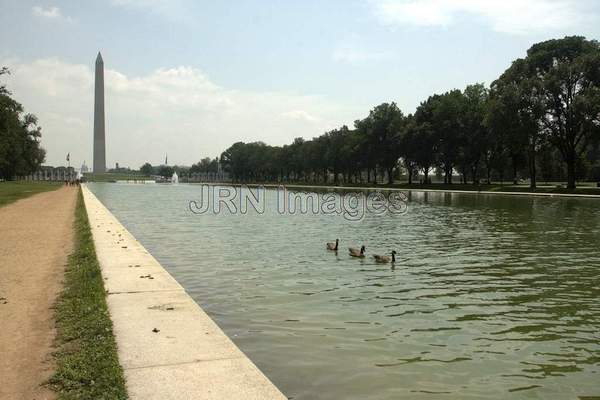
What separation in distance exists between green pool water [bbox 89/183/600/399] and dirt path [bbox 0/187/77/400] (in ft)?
9.71

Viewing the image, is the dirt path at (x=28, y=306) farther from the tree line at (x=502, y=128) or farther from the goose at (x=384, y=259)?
the tree line at (x=502, y=128)

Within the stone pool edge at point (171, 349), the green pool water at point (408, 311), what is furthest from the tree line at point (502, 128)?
the stone pool edge at point (171, 349)

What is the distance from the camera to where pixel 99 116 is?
139875mm

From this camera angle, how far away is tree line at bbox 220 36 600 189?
67.9 meters

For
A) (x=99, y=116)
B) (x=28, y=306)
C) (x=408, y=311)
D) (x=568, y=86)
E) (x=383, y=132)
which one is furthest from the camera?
(x=99, y=116)

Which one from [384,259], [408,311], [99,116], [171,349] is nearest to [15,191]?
[384,259]

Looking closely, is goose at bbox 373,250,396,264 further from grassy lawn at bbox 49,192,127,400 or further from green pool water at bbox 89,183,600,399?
grassy lawn at bbox 49,192,127,400

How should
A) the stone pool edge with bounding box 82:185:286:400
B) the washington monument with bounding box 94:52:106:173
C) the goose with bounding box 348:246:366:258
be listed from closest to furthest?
the stone pool edge with bounding box 82:185:286:400 < the goose with bounding box 348:246:366:258 < the washington monument with bounding box 94:52:106:173

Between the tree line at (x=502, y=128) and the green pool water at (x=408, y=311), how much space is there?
164 ft

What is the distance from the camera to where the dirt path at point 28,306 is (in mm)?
6500

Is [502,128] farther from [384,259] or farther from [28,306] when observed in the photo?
[28,306]

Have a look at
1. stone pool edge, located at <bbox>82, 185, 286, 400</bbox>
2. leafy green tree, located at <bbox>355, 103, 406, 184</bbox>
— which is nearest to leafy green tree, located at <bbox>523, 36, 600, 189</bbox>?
leafy green tree, located at <bbox>355, 103, 406, 184</bbox>

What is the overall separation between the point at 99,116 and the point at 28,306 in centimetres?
13976

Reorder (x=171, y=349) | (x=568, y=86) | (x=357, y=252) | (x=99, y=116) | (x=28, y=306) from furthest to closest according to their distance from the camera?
(x=99, y=116)
(x=568, y=86)
(x=357, y=252)
(x=28, y=306)
(x=171, y=349)
